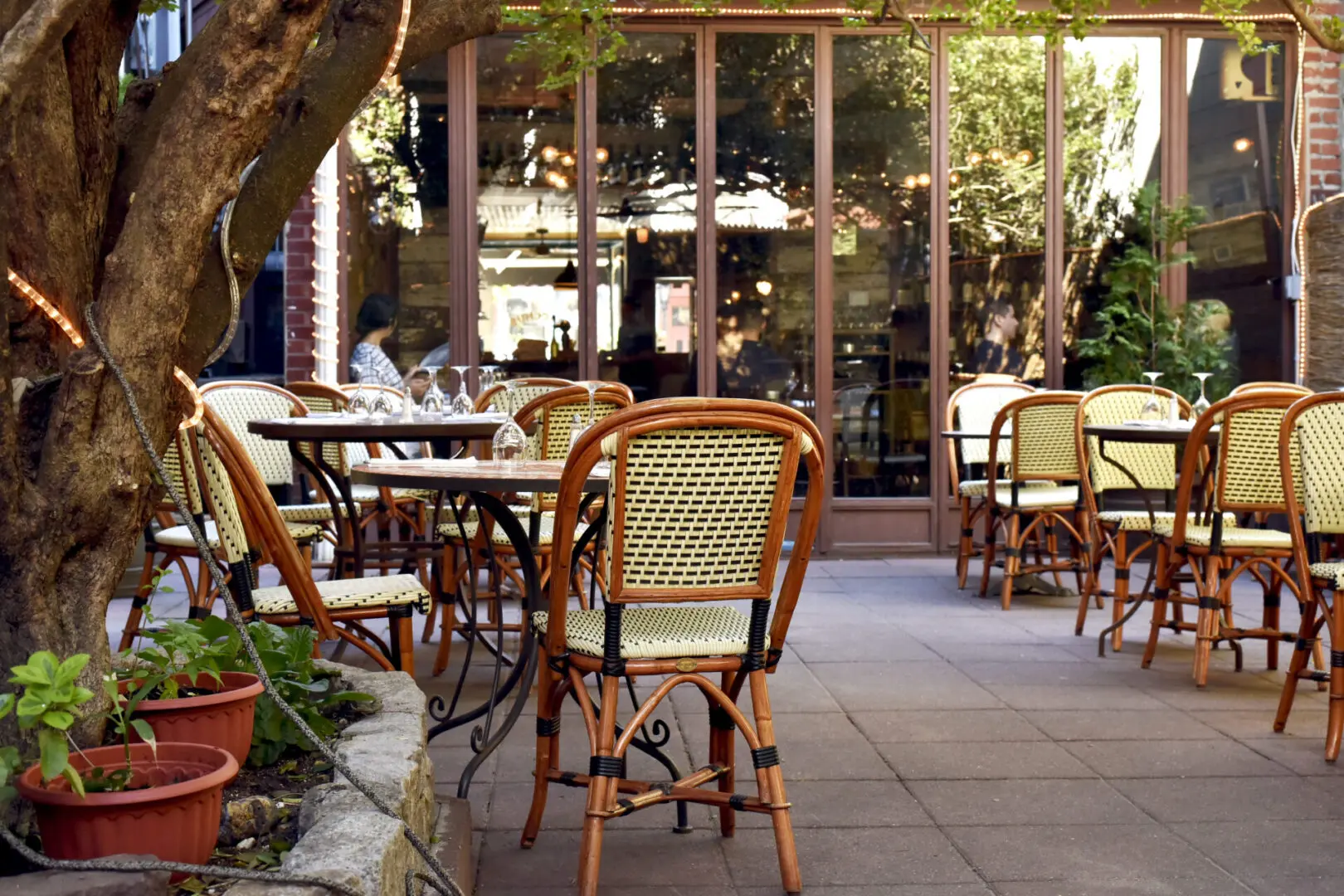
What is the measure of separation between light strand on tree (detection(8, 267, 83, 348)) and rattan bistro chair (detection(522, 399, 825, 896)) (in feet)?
2.83

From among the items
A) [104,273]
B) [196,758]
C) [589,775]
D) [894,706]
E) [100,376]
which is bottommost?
[894,706]

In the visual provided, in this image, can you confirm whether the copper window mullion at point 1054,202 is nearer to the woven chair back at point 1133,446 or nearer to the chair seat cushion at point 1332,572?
the woven chair back at point 1133,446

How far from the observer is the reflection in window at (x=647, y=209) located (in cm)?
834

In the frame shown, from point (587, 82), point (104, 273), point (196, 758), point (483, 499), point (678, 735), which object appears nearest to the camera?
point (196, 758)

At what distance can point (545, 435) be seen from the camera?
4.97 metres

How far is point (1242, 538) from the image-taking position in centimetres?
480

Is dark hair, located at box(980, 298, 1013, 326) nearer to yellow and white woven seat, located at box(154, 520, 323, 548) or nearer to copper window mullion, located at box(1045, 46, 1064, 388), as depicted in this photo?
copper window mullion, located at box(1045, 46, 1064, 388)

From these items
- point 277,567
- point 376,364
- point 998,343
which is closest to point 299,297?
point 376,364

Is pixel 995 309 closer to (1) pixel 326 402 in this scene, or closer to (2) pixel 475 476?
(1) pixel 326 402

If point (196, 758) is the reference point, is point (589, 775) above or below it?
below

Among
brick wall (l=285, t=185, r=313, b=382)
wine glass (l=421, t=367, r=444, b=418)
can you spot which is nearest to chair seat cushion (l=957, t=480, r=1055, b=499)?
wine glass (l=421, t=367, r=444, b=418)

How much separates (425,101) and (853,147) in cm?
241

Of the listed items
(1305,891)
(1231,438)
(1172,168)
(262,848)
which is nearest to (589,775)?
(262,848)

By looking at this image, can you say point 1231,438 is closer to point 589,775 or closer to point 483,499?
point 483,499
